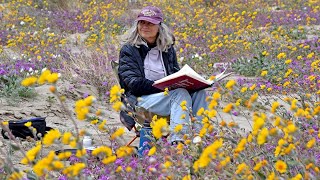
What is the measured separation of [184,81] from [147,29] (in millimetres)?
831

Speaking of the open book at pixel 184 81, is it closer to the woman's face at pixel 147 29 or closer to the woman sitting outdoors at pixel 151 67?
the woman sitting outdoors at pixel 151 67

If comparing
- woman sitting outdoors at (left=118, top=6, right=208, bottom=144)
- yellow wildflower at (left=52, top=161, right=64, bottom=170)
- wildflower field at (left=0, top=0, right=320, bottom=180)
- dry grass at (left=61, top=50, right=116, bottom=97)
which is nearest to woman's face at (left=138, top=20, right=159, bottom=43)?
woman sitting outdoors at (left=118, top=6, right=208, bottom=144)

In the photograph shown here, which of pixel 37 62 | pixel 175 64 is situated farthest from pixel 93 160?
pixel 37 62

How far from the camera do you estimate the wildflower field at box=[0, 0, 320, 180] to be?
2191 millimetres

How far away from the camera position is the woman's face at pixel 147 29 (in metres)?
4.76

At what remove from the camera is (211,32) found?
34.6ft

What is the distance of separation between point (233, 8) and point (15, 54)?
6.10 metres

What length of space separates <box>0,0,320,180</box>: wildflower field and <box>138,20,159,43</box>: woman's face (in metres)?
0.65

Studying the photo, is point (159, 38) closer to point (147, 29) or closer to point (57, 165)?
point (147, 29)

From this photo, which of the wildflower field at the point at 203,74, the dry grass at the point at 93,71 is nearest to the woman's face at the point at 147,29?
the wildflower field at the point at 203,74

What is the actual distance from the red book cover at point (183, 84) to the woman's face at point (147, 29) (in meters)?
0.65

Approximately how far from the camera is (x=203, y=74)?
319 inches

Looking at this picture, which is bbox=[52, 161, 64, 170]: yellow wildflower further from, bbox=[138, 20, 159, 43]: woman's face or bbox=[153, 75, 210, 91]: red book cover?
bbox=[138, 20, 159, 43]: woman's face

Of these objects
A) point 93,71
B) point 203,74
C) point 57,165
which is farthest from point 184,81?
point 203,74
